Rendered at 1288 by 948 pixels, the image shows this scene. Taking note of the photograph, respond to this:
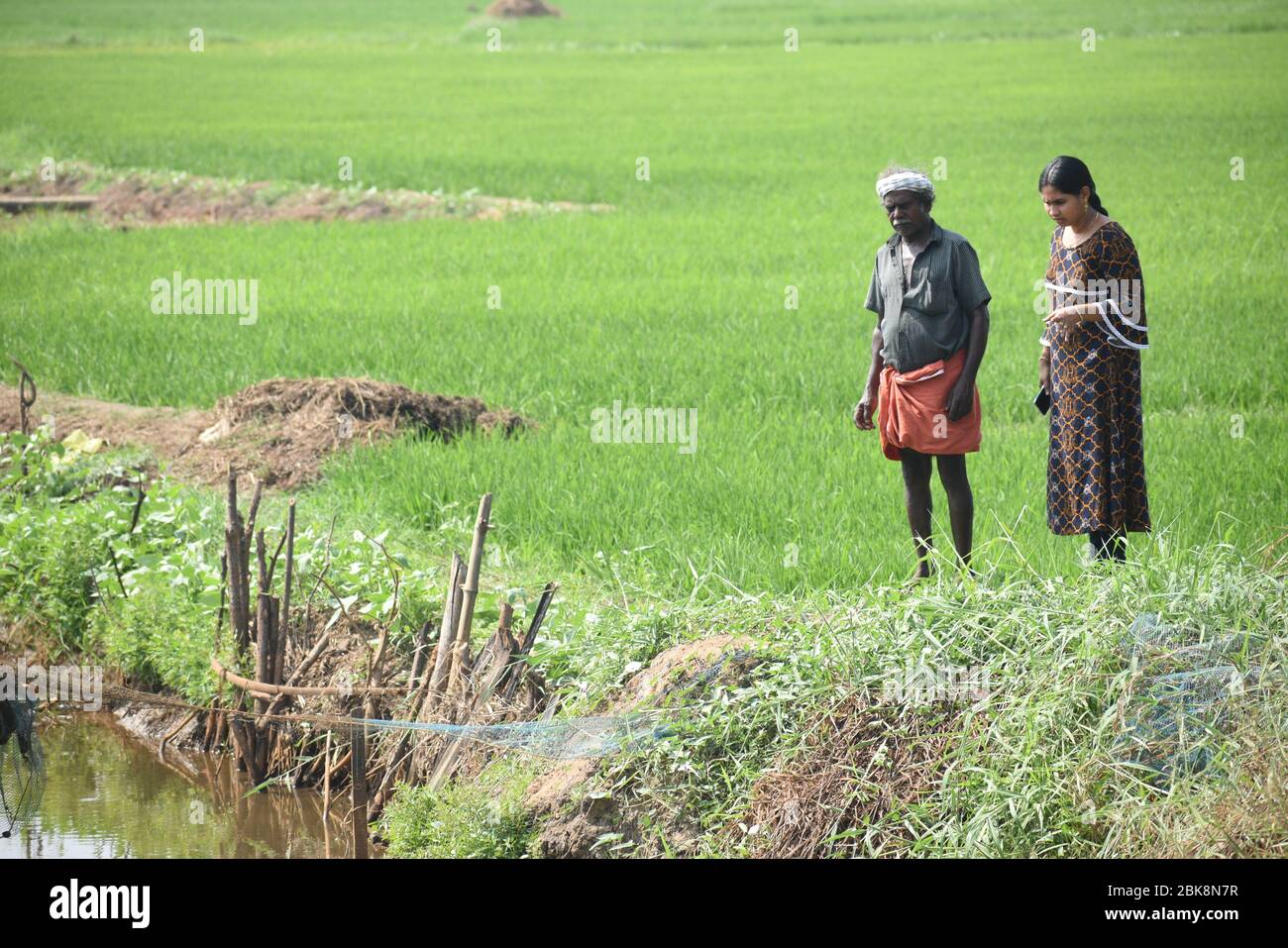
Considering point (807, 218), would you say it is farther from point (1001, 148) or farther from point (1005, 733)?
point (1005, 733)

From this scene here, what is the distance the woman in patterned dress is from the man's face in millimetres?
434

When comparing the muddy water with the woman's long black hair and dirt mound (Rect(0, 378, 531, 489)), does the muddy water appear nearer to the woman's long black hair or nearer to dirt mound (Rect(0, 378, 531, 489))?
dirt mound (Rect(0, 378, 531, 489))

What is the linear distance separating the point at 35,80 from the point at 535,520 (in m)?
30.9

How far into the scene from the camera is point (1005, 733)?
4215mm

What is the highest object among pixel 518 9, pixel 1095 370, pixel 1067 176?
pixel 518 9

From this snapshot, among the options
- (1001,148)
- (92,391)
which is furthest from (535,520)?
(1001,148)
